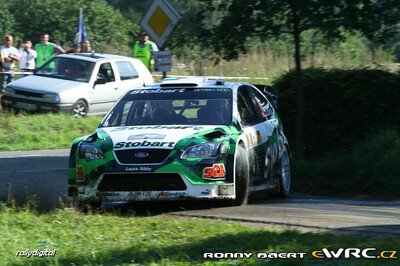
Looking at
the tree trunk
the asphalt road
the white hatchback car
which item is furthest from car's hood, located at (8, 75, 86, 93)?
the tree trunk

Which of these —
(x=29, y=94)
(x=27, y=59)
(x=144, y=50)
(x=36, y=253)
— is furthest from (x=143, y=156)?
(x=27, y=59)

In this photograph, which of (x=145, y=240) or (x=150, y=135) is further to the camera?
(x=150, y=135)

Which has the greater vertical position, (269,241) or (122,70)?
(122,70)

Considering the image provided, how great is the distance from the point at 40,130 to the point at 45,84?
257 cm

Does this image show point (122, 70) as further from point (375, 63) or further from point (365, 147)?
point (365, 147)

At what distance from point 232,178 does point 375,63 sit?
6443 mm

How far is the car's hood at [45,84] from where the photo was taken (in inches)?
848

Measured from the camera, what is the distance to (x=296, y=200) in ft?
39.5

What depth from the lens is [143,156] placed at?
404 inches

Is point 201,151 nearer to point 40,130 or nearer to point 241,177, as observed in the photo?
point 241,177

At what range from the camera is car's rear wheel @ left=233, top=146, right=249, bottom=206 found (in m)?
10.5

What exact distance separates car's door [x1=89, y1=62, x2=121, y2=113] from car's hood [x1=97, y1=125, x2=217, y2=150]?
11.3 meters

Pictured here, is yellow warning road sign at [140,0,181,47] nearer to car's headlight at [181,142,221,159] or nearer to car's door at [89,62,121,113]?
car's headlight at [181,142,221,159]

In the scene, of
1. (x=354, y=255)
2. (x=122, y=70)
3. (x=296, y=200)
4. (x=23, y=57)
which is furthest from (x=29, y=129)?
(x=354, y=255)
